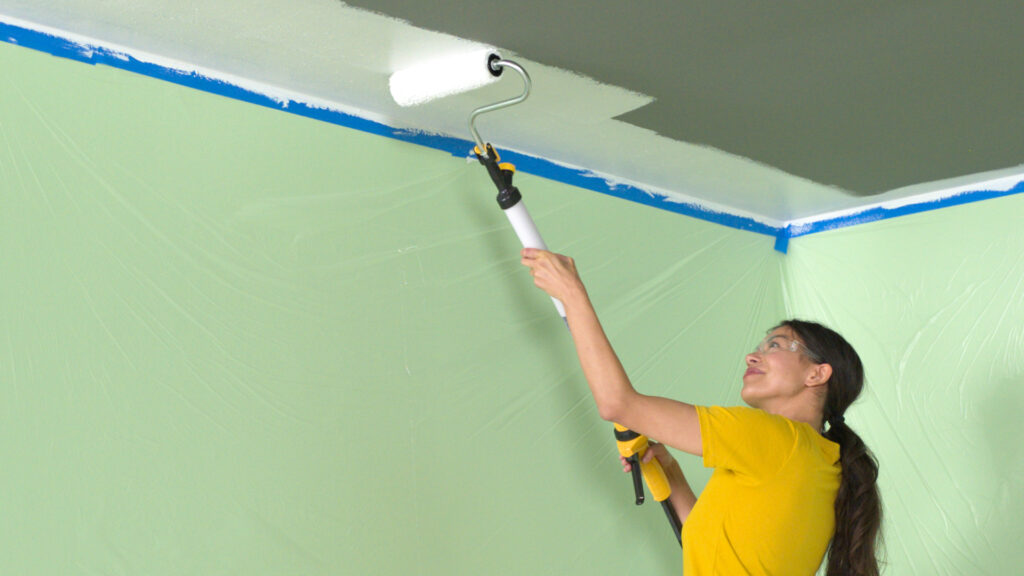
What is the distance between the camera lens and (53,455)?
1.44m

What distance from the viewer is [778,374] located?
1803 millimetres

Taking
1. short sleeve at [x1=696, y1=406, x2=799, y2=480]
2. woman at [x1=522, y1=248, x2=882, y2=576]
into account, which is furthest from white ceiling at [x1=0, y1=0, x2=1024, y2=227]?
short sleeve at [x1=696, y1=406, x2=799, y2=480]

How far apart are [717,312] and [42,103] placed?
5.88 ft

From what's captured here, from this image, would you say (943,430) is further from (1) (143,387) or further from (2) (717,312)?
(1) (143,387)

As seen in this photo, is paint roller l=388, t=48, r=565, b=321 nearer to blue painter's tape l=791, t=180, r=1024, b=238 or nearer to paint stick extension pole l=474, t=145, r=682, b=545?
paint stick extension pole l=474, t=145, r=682, b=545

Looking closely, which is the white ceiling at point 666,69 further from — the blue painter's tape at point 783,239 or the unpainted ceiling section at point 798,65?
the blue painter's tape at point 783,239

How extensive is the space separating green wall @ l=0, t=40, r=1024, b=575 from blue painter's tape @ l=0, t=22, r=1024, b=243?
3 centimetres

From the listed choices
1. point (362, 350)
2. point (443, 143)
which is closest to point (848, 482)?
point (362, 350)

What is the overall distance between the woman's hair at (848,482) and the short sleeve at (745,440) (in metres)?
0.21

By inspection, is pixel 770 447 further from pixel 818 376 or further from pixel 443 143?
pixel 443 143

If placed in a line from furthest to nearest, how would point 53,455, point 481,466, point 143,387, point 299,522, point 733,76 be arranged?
point 481,466, point 733,76, point 299,522, point 143,387, point 53,455

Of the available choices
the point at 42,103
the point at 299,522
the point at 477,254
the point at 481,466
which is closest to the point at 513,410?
the point at 481,466

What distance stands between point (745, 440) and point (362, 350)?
0.76 metres

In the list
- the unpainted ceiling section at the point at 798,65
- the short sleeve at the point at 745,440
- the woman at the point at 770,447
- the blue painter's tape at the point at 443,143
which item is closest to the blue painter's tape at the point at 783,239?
the blue painter's tape at the point at 443,143
